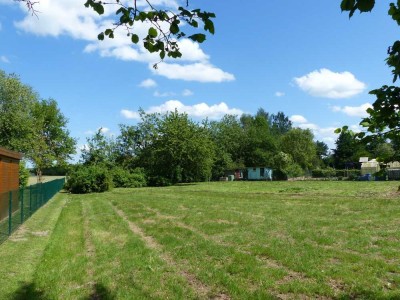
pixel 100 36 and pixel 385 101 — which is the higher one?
pixel 100 36

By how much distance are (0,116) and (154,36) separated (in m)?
46.9

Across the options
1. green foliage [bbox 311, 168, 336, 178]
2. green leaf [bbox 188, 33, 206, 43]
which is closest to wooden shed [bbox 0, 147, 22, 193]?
green leaf [bbox 188, 33, 206, 43]

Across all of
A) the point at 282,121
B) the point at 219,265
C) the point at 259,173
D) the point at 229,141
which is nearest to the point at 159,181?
the point at 259,173

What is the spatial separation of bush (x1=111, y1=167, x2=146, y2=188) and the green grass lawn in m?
29.5

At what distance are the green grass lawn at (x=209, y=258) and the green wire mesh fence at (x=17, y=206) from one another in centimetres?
55

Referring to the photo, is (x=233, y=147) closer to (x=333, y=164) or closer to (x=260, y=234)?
(x=333, y=164)

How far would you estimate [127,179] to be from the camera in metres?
44.7

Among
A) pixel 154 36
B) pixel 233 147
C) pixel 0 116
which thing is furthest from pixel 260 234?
pixel 233 147

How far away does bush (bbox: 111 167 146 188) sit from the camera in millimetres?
44062

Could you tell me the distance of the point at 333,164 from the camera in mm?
95750

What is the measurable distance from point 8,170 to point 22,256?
32.4 ft

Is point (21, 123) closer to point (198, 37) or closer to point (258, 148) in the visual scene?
point (258, 148)

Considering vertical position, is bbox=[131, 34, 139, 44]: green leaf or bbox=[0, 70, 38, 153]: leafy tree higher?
bbox=[0, 70, 38, 153]: leafy tree

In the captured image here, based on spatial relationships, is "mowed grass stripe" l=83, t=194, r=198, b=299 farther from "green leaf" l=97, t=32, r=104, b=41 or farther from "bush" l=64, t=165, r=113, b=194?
"bush" l=64, t=165, r=113, b=194
